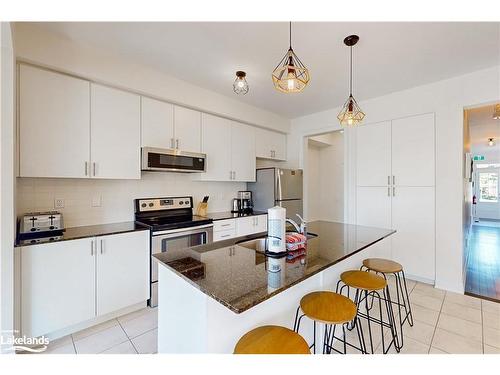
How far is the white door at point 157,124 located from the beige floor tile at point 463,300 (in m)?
3.68

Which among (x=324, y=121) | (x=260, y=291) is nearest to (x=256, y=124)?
(x=324, y=121)

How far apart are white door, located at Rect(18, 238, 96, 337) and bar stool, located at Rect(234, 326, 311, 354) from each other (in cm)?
166

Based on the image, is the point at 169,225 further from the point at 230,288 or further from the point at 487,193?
the point at 487,193

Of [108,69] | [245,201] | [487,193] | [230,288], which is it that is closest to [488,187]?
[487,193]

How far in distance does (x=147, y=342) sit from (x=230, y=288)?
142 cm

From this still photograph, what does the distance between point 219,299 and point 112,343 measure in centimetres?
162

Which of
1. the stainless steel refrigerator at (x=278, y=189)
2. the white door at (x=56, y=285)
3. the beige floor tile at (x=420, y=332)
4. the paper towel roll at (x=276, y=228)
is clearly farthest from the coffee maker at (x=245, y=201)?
the beige floor tile at (x=420, y=332)

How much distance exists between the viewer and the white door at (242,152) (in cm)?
349

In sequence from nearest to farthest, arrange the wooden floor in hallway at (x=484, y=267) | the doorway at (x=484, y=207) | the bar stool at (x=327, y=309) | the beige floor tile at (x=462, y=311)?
1. the bar stool at (x=327, y=309)
2. the beige floor tile at (x=462, y=311)
3. the wooden floor in hallway at (x=484, y=267)
4. the doorway at (x=484, y=207)

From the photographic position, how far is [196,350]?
1.11 meters

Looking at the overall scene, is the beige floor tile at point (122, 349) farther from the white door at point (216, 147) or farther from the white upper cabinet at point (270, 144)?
the white upper cabinet at point (270, 144)

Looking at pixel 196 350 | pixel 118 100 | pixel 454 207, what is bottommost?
pixel 196 350

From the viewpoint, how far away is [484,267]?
11.6ft
